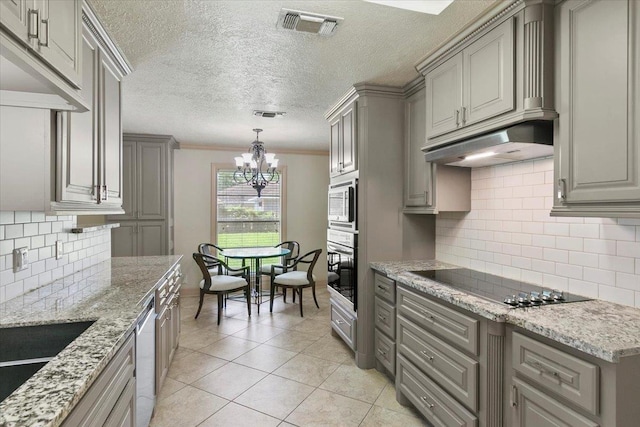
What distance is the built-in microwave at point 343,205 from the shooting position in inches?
122

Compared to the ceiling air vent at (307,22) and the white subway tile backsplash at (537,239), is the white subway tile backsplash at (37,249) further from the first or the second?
the white subway tile backsplash at (537,239)

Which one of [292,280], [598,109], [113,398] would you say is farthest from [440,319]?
[292,280]

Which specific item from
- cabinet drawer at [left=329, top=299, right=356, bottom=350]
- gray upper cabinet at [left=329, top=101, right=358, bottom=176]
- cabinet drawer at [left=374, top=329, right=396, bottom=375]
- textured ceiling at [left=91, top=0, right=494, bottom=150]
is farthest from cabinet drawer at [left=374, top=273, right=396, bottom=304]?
textured ceiling at [left=91, top=0, right=494, bottom=150]

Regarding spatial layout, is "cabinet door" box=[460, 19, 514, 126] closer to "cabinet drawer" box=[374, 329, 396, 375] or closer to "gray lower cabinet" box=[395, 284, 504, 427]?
"gray lower cabinet" box=[395, 284, 504, 427]

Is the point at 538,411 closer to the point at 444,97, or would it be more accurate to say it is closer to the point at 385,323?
the point at 385,323

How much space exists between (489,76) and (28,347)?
8.43ft

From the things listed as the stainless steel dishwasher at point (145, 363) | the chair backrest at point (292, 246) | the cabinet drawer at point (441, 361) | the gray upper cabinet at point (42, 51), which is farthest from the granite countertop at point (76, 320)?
the chair backrest at point (292, 246)

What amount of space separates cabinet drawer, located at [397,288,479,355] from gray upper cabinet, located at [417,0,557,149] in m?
1.05

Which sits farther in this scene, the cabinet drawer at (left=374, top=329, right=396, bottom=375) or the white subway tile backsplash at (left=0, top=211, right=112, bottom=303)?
the cabinet drawer at (left=374, top=329, right=396, bottom=375)

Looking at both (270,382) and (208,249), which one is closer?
(270,382)

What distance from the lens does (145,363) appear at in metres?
1.99

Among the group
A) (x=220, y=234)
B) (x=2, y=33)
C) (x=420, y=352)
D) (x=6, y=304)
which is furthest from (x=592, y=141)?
(x=220, y=234)

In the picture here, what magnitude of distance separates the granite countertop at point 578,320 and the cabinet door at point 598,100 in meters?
0.51

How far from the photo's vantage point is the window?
5.86m
